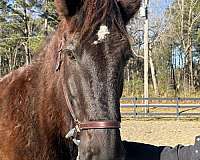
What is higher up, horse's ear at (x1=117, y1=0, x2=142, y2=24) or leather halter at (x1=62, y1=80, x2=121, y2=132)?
horse's ear at (x1=117, y1=0, x2=142, y2=24)

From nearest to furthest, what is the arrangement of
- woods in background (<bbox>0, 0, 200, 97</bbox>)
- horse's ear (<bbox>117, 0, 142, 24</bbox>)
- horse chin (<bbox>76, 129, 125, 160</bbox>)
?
1. horse chin (<bbox>76, 129, 125, 160</bbox>)
2. horse's ear (<bbox>117, 0, 142, 24</bbox>)
3. woods in background (<bbox>0, 0, 200, 97</bbox>)

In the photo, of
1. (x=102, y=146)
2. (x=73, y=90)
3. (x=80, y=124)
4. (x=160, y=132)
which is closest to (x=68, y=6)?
(x=73, y=90)

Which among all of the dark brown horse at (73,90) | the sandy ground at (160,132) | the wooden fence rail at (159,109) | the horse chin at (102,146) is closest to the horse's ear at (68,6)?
the dark brown horse at (73,90)

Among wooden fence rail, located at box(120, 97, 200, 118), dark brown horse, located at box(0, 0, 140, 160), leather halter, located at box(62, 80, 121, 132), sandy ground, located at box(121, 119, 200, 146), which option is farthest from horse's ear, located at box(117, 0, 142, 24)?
wooden fence rail, located at box(120, 97, 200, 118)

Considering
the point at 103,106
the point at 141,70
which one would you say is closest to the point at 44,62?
the point at 103,106

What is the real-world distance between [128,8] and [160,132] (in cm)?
1410

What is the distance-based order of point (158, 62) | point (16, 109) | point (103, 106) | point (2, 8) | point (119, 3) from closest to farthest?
point (103, 106)
point (119, 3)
point (16, 109)
point (2, 8)
point (158, 62)

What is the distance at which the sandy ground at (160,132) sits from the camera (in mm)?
14567

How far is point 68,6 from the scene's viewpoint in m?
3.17

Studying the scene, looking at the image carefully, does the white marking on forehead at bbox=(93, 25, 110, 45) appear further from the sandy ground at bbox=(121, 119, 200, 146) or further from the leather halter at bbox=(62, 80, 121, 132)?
the sandy ground at bbox=(121, 119, 200, 146)

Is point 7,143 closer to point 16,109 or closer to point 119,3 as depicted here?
point 16,109

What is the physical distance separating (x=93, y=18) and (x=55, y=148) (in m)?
1.20

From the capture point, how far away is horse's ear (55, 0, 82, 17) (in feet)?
10.3

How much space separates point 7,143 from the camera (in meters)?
3.59
